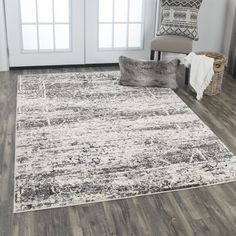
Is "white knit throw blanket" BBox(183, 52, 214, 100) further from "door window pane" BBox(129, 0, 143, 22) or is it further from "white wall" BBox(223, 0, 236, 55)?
"white wall" BBox(223, 0, 236, 55)

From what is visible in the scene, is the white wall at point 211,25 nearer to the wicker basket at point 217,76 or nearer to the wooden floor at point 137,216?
the wicker basket at point 217,76

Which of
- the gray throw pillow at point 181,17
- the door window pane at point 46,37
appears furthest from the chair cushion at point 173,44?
the door window pane at point 46,37

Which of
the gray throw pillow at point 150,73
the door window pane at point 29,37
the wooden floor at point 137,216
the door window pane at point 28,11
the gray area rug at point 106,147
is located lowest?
the wooden floor at point 137,216

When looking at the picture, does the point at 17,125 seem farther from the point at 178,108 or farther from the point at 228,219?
the point at 228,219

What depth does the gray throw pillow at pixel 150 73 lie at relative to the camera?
4027mm

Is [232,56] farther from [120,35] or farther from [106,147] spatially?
[106,147]

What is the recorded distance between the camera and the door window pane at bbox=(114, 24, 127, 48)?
4.62 metres

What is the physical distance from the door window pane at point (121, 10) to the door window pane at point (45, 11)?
76 cm

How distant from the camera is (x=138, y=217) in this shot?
2.12 metres

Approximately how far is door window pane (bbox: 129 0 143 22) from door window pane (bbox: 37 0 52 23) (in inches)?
37.1

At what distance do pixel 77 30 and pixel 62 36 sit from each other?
0.62 ft

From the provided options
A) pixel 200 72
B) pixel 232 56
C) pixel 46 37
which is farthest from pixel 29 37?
pixel 232 56

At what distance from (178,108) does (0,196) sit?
189 centimetres

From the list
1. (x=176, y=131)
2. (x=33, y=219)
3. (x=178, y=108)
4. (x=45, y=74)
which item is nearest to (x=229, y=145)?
(x=176, y=131)
